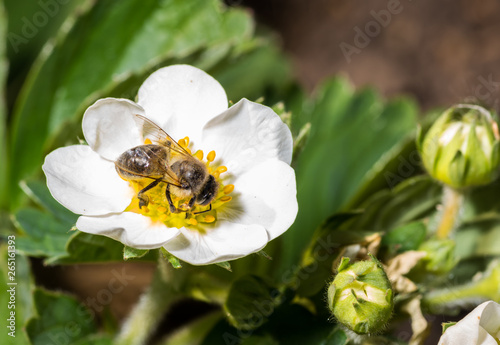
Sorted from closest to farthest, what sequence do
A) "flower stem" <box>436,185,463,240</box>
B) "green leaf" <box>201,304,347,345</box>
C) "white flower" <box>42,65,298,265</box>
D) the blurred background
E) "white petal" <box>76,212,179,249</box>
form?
"white petal" <box>76,212,179,249</box> → "white flower" <box>42,65,298,265</box> → "green leaf" <box>201,304,347,345</box> → "flower stem" <box>436,185,463,240</box> → the blurred background

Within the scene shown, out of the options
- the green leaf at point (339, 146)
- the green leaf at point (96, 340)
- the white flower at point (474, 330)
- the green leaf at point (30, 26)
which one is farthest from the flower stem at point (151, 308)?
the green leaf at point (30, 26)

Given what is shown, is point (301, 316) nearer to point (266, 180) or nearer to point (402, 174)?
point (266, 180)

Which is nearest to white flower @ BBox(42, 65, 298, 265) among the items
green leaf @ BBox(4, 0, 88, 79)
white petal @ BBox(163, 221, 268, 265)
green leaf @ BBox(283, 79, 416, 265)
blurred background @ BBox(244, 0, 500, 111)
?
white petal @ BBox(163, 221, 268, 265)

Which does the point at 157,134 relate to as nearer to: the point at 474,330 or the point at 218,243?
the point at 218,243

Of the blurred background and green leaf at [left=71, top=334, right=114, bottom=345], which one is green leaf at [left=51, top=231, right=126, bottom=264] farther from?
the blurred background

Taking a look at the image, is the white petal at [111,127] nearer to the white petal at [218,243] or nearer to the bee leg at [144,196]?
the bee leg at [144,196]

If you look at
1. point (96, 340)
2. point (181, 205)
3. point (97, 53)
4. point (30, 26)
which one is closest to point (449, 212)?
point (181, 205)

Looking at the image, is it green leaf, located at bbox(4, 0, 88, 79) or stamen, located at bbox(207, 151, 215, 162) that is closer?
stamen, located at bbox(207, 151, 215, 162)
